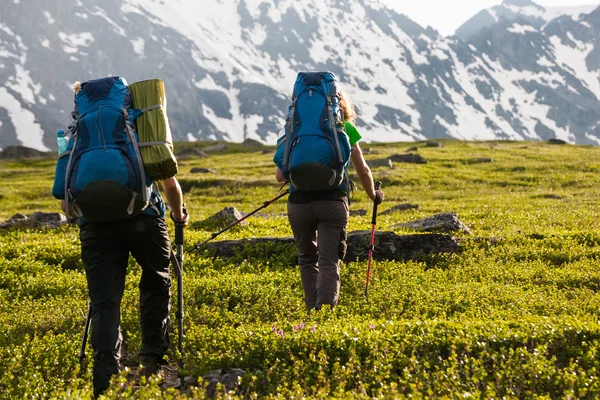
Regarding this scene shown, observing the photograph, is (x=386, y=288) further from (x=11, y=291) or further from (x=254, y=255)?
(x=11, y=291)

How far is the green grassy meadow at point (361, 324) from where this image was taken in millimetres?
6152

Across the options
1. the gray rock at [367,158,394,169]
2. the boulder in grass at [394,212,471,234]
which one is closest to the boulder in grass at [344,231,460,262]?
the boulder in grass at [394,212,471,234]

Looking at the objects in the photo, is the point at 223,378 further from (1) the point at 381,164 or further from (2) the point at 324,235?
(1) the point at 381,164

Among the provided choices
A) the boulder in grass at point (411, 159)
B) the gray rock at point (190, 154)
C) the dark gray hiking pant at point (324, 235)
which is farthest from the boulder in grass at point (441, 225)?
the gray rock at point (190, 154)

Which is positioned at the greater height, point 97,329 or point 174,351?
point 97,329

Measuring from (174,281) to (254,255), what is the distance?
263cm

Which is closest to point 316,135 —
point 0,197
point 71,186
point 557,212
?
point 71,186

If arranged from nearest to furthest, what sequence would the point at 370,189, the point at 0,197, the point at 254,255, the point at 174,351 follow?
the point at 174,351
the point at 370,189
the point at 254,255
the point at 0,197

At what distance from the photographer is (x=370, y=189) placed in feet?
28.8

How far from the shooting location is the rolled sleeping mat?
6312 millimetres

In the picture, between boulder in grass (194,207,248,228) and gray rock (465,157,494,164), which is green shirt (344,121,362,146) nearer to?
boulder in grass (194,207,248,228)

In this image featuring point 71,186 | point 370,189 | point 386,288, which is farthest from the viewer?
point 386,288

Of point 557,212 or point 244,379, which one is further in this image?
point 557,212

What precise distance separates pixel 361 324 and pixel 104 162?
3.93 m
